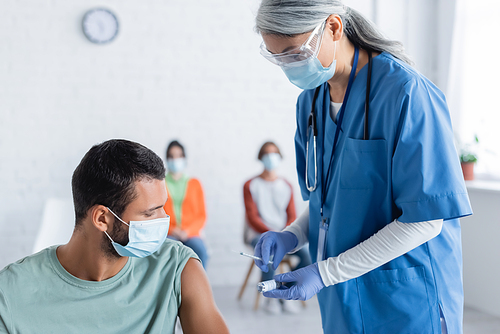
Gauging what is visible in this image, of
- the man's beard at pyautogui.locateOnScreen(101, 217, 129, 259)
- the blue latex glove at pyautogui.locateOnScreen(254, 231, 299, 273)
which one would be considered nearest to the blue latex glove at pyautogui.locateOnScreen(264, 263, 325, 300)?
the blue latex glove at pyautogui.locateOnScreen(254, 231, 299, 273)

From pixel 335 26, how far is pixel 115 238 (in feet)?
2.70

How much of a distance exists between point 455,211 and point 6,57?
3.32 m

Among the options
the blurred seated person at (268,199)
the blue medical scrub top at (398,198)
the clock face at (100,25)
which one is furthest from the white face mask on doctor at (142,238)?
the clock face at (100,25)

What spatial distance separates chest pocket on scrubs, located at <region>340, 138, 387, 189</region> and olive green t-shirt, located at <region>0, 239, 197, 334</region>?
55 centimetres

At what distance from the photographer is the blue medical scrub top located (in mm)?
967

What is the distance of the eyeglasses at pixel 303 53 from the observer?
3.45 ft

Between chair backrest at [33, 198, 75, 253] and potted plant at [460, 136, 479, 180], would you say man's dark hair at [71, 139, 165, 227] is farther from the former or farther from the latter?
potted plant at [460, 136, 479, 180]

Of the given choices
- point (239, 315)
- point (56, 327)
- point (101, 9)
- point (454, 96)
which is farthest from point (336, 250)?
point (101, 9)

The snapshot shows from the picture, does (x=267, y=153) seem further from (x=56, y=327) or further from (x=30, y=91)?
(x=56, y=327)

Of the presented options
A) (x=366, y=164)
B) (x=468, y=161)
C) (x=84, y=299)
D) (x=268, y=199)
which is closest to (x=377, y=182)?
(x=366, y=164)

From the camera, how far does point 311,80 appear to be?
113 cm

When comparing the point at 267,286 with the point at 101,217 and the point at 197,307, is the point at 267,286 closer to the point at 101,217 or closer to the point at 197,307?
the point at 197,307

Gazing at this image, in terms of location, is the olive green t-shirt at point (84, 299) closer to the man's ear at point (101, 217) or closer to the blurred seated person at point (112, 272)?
the blurred seated person at point (112, 272)

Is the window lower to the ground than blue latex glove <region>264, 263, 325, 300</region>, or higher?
higher
